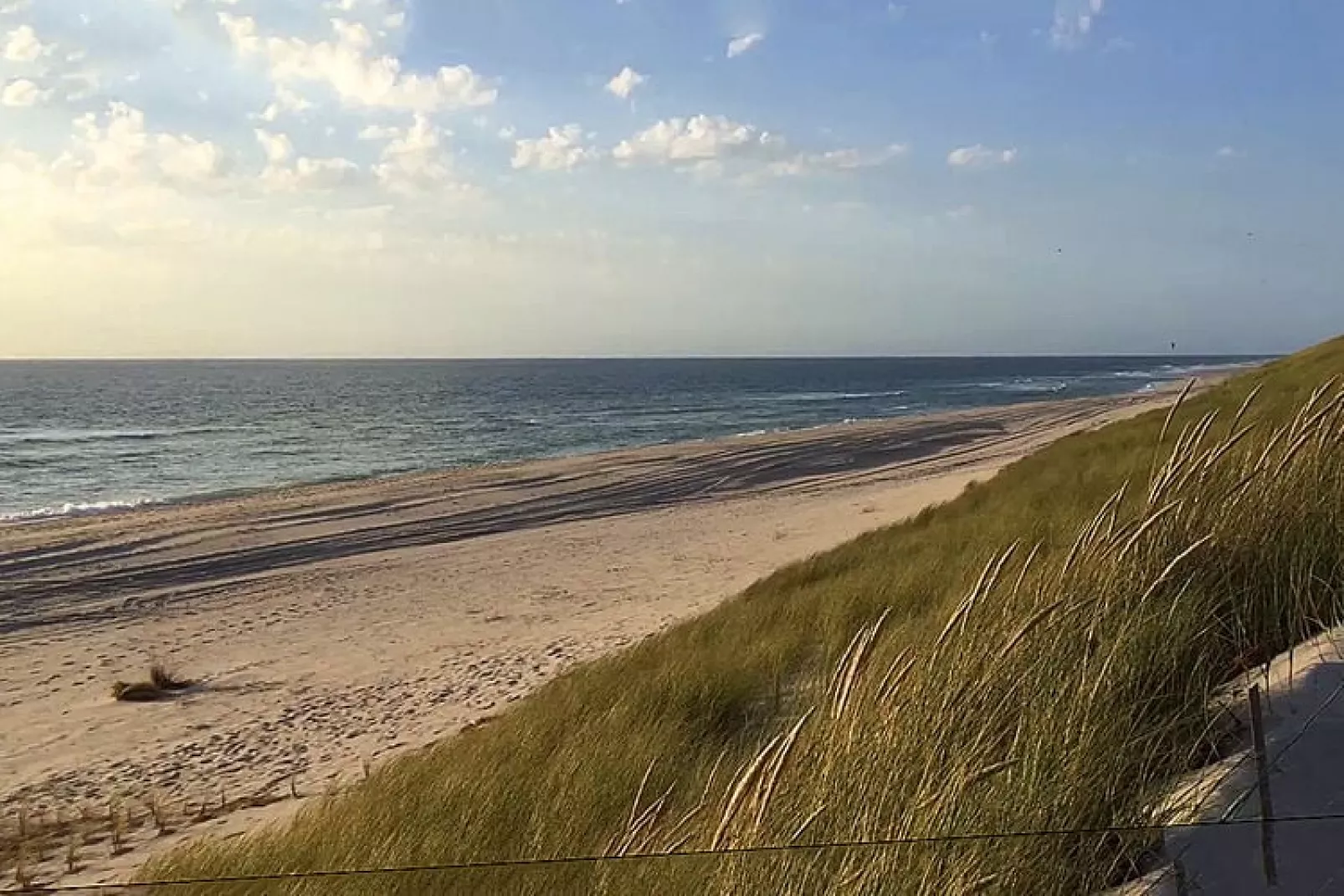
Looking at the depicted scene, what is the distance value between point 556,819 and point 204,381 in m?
155

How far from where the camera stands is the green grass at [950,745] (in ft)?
8.24

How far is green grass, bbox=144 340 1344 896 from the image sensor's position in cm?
251

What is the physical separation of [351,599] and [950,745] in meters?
15.2

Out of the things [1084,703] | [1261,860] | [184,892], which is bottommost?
[184,892]

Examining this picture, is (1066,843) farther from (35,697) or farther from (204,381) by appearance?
(204,381)

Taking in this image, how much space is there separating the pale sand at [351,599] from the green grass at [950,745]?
3157 millimetres

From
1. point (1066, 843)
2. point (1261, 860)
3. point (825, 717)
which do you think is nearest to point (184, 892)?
point (825, 717)

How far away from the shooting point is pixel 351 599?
54.7ft

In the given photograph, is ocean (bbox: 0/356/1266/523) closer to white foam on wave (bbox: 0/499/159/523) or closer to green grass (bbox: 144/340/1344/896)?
white foam on wave (bbox: 0/499/159/523)

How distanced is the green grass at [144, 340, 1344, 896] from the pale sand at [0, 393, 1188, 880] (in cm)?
316

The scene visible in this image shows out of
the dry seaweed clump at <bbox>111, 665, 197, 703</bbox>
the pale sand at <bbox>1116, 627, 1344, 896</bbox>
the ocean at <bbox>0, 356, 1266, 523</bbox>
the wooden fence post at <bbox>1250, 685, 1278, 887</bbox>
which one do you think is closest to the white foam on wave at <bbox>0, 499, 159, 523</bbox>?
the ocean at <bbox>0, 356, 1266, 523</bbox>

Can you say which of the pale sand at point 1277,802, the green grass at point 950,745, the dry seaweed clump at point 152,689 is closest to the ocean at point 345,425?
the dry seaweed clump at point 152,689

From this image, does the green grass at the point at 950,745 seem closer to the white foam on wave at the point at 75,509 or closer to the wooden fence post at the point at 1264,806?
the wooden fence post at the point at 1264,806

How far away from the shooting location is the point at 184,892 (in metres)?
4.06
